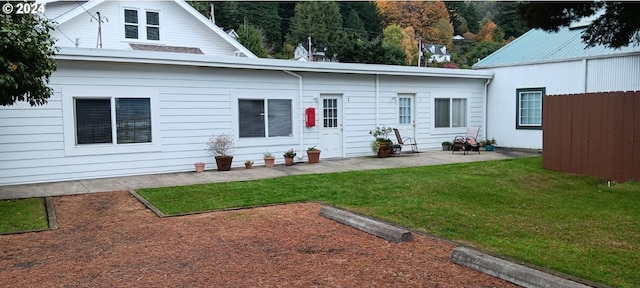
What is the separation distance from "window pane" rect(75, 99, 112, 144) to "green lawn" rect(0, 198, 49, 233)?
2274 mm

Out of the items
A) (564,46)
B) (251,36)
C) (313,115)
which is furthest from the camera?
(251,36)

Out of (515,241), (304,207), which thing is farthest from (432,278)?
(304,207)

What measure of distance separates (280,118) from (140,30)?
809 centimetres

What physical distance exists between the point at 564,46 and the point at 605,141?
6.68 metres

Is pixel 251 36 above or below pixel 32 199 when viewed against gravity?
above

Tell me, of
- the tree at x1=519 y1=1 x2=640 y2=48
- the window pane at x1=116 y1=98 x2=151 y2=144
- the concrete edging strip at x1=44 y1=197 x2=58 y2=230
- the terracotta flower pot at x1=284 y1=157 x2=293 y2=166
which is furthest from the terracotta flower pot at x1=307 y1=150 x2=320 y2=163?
the tree at x1=519 y1=1 x2=640 y2=48

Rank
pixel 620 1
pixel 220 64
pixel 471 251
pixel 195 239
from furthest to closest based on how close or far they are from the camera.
→ pixel 220 64 → pixel 195 239 → pixel 620 1 → pixel 471 251

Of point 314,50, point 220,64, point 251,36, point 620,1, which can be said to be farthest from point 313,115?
point 314,50

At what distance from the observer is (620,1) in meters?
5.13

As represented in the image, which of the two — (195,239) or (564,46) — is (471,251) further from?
(564,46)

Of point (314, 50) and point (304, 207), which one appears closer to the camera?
point (304, 207)

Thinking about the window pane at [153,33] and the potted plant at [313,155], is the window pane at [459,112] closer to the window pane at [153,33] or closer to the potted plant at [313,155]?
the potted plant at [313,155]

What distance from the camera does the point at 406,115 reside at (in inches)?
592

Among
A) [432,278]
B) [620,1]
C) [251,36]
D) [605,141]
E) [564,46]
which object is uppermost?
[251,36]
